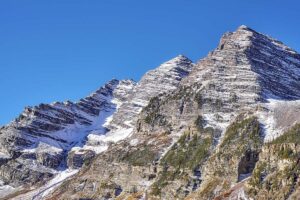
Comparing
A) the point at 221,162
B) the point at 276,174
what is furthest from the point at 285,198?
the point at 221,162

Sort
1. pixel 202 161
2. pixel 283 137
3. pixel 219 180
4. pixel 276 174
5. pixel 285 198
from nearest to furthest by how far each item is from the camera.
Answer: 1. pixel 285 198
2. pixel 276 174
3. pixel 283 137
4. pixel 219 180
5. pixel 202 161

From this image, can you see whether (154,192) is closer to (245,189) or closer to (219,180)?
(219,180)

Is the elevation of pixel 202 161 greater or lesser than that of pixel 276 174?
greater

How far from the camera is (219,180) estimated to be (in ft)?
601

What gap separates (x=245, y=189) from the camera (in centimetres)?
16025

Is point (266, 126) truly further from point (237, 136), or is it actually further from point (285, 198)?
point (285, 198)

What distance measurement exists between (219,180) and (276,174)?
Result: 30324 millimetres

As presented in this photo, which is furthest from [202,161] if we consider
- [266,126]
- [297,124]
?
[297,124]

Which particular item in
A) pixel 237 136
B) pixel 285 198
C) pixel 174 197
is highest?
pixel 237 136

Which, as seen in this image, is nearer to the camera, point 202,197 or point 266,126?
point 202,197

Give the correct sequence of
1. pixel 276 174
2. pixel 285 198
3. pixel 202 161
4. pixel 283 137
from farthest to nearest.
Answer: pixel 202 161, pixel 283 137, pixel 276 174, pixel 285 198

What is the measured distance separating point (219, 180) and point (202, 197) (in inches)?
328

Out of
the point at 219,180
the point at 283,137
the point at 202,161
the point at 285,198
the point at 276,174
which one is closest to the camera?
the point at 285,198

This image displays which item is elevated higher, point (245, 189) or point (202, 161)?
point (202, 161)
